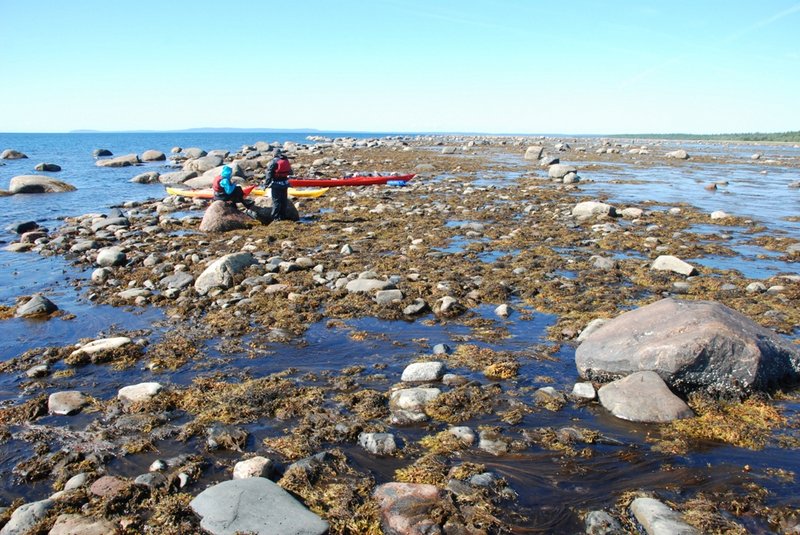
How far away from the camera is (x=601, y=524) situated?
13.0 ft

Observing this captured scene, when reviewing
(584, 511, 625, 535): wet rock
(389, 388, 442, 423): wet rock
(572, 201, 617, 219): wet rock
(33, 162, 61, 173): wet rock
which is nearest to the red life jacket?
(572, 201, 617, 219): wet rock

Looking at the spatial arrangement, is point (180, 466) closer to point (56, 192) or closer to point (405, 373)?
point (405, 373)

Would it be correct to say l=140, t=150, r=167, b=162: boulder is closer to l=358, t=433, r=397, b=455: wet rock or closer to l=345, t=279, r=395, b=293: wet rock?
Answer: l=345, t=279, r=395, b=293: wet rock

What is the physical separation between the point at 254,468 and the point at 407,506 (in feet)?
4.72

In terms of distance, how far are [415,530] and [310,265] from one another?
7.91 meters

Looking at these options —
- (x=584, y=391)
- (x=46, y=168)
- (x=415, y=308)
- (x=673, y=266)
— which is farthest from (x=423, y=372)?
(x=46, y=168)

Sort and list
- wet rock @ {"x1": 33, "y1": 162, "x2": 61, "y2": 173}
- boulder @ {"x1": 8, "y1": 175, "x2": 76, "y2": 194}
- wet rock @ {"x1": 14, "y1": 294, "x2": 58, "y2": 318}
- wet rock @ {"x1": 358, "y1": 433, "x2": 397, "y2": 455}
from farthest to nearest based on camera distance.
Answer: wet rock @ {"x1": 33, "y1": 162, "x2": 61, "y2": 173}, boulder @ {"x1": 8, "y1": 175, "x2": 76, "y2": 194}, wet rock @ {"x1": 14, "y1": 294, "x2": 58, "y2": 318}, wet rock @ {"x1": 358, "y1": 433, "x2": 397, "y2": 455}

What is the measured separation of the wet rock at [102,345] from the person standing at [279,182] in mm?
9189

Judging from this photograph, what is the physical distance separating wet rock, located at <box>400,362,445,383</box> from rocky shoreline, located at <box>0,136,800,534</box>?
27mm

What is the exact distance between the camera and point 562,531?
13.0ft

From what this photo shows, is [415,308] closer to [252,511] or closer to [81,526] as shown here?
[252,511]

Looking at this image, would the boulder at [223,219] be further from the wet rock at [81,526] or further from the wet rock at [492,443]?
the wet rock at [492,443]

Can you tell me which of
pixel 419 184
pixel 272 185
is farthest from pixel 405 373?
pixel 419 184

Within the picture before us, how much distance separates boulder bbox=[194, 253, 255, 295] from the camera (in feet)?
32.5
